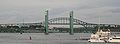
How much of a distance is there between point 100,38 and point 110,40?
911cm

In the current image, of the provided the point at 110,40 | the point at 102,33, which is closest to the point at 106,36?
the point at 102,33

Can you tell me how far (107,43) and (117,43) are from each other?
13.1 ft

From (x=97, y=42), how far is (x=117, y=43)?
13.9 m

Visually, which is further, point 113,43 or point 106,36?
point 106,36

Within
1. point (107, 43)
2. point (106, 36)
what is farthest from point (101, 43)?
point (106, 36)

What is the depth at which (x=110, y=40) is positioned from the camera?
13825 centimetres

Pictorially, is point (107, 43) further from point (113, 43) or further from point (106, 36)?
point (106, 36)

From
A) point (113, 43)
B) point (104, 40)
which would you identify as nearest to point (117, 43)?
point (113, 43)

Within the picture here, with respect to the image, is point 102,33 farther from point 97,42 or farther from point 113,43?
point 113,43

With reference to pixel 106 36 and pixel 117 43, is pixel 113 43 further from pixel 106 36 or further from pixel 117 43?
pixel 106 36

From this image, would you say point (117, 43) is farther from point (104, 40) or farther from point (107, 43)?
point (104, 40)

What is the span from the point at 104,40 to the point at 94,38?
16.3 ft

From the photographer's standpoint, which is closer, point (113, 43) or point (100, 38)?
point (113, 43)

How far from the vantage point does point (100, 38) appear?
147000 mm
